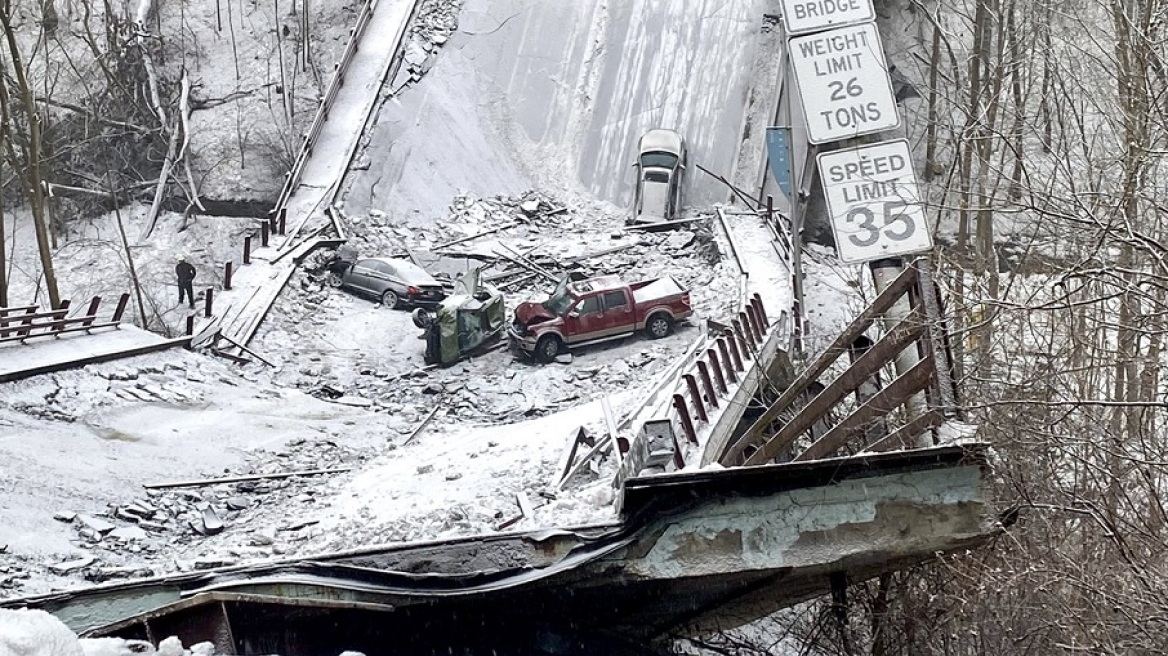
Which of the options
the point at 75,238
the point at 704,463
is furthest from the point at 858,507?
the point at 75,238

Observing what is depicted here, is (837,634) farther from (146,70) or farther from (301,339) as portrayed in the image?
(146,70)

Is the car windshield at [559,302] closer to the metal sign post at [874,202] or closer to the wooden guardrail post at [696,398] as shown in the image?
the wooden guardrail post at [696,398]

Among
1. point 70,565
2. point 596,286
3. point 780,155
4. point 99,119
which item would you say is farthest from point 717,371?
point 99,119

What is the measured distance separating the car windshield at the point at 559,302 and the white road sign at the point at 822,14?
16219mm

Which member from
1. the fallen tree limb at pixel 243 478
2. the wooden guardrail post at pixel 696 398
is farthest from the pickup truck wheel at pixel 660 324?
the wooden guardrail post at pixel 696 398

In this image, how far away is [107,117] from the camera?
40875mm

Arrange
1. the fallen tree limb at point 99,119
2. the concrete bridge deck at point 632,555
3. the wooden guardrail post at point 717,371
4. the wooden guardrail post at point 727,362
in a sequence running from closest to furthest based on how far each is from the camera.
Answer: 1. the concrete bridge deck at point 632,555
2. the wooden guardrail post at point 717,371
3. the wooden guardrail post at point 727,362
4. the fallen tree limb at point 99,119

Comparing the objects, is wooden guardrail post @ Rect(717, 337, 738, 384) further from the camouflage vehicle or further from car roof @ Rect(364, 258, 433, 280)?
car roof @ Rect(364, 258, 433, 280)

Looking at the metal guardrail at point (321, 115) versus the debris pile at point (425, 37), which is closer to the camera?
the metal guardrail at point (321, 115)

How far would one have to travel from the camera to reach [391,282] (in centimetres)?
2755

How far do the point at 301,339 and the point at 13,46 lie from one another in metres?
10.0

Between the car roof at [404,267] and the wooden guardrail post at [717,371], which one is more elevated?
the car roof at [404,267]

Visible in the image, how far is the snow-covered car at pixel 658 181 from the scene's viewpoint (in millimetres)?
31828

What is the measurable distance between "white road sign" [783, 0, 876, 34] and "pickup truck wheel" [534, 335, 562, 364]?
16175 millimetres
